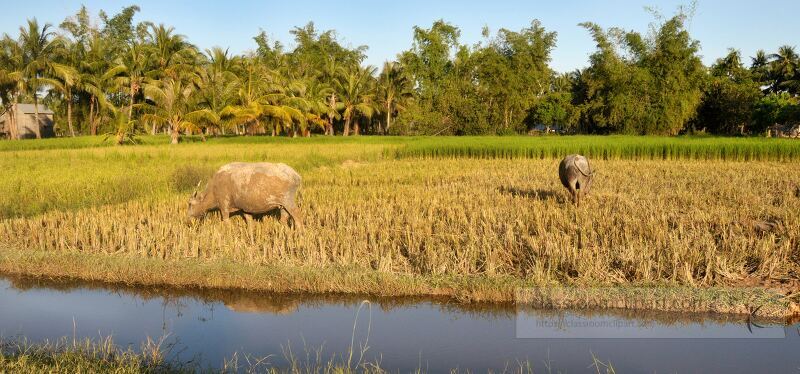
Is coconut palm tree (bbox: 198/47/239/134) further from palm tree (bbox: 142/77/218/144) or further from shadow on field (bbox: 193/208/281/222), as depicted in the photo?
shadow on field (bbox: 193/208/281/222)

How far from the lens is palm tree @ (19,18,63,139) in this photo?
31281 millimetres

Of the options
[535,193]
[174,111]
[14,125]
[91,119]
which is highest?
[174,111]

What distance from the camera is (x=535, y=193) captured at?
11.1 m

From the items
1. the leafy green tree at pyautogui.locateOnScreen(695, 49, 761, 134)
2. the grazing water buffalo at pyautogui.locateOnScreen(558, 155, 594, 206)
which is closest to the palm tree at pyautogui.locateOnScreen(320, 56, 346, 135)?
the leafy green tree at pyautogui.locateOnScreen(695, 49, 761, 134)

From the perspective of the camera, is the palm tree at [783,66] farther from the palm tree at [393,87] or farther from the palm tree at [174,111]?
the palm tree at [174,111]

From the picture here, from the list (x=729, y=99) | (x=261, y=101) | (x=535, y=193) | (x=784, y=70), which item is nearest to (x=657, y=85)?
(x=729, y=99)

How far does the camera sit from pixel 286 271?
6012 millimetres

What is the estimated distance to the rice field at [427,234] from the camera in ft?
19.1

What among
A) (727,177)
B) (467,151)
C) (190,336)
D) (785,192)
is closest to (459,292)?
(190,336)

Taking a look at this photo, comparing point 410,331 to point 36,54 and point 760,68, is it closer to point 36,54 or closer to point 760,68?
point 36,54

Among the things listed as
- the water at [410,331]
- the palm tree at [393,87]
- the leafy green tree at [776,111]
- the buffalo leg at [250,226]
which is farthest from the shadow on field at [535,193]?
the palm tree at [393,87]

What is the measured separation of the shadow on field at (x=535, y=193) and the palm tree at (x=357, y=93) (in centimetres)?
2833

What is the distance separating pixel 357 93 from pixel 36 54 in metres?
18.4

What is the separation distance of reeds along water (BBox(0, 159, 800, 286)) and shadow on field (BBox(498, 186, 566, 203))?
0.04 metres
